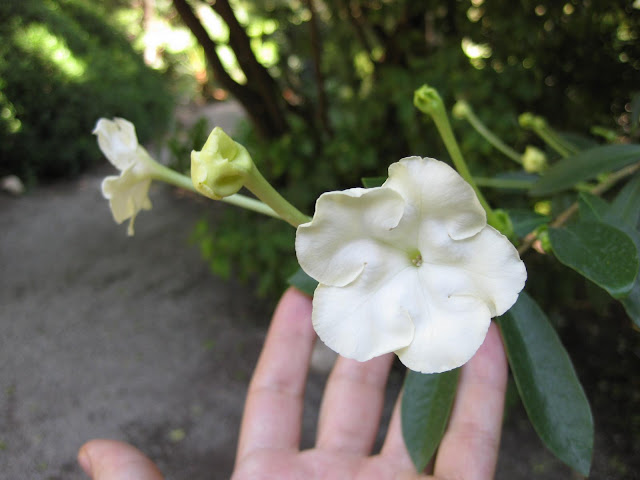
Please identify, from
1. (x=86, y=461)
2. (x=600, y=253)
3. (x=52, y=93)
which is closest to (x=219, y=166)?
(x=600, y=253)

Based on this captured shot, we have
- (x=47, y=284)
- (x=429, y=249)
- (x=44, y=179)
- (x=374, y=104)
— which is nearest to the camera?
(x=429, y=249)

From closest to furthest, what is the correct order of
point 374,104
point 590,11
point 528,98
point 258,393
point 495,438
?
1. point 495,438
2. point 258,393
3. point 590,11
4. point 528,98
5. point 374,104

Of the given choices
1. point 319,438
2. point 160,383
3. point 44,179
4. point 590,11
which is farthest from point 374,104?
point 44,179

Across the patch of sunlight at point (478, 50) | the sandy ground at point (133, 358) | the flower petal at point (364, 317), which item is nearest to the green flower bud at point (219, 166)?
the flower petal at point (364, 317)

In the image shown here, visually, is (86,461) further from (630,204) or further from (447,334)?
(630,204)

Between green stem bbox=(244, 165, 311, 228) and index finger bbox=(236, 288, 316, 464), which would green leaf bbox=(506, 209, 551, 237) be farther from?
index finger bbox=(236, 288, 316, 464)

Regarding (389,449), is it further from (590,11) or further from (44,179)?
(44,179)

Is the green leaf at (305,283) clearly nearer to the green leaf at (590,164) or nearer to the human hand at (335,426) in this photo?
the human hand at (335,426)
